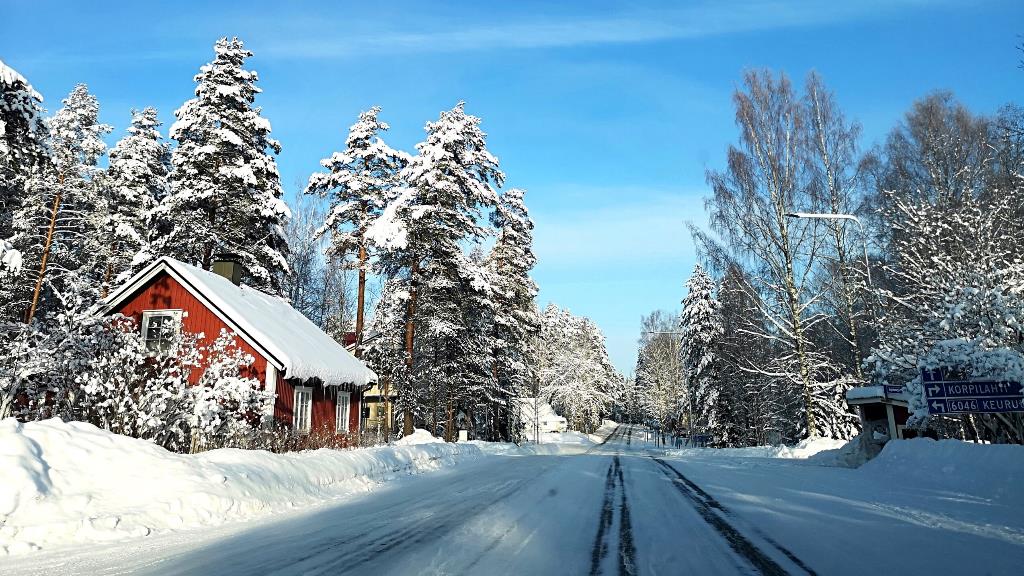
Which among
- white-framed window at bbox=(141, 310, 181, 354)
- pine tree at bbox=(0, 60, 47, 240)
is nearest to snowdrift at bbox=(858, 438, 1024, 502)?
pine tree at bbox=(0, 60, 47, 240)

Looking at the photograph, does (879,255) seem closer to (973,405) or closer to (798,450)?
(798,450)

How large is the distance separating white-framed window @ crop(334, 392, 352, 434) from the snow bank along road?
41.8 ft

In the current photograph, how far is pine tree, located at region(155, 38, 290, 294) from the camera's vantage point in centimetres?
2411

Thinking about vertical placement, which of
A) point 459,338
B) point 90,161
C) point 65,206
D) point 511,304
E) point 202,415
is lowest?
point 202,415

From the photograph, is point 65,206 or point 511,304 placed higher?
point 65,206

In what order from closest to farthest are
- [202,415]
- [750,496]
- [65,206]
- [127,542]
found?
[127,542] < [750,496] < [202,415] < [65,206]

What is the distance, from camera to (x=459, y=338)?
26.8 metres

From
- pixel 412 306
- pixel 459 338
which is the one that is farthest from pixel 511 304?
pixel 412 306

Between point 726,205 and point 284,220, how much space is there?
65.7 feet

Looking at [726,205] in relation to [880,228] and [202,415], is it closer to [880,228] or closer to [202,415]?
[880,228]

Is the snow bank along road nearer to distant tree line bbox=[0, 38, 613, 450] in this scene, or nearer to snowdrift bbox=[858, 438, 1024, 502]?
snowdrift bbox=[858, 438, 1024, 502]

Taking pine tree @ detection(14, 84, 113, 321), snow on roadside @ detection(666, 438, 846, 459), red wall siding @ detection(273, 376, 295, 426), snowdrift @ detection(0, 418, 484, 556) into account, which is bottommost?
snow on roadside @ detection(666, 438, 846, 459)

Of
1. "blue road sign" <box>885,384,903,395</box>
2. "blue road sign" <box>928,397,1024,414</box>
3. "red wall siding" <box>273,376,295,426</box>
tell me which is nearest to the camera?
"blue road sign" <box>928,397,1024,414</box>

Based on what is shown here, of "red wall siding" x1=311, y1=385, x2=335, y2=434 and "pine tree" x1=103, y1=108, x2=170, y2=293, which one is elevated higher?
"pine tree" x1=103, y1=108, x2=170, y2=293
